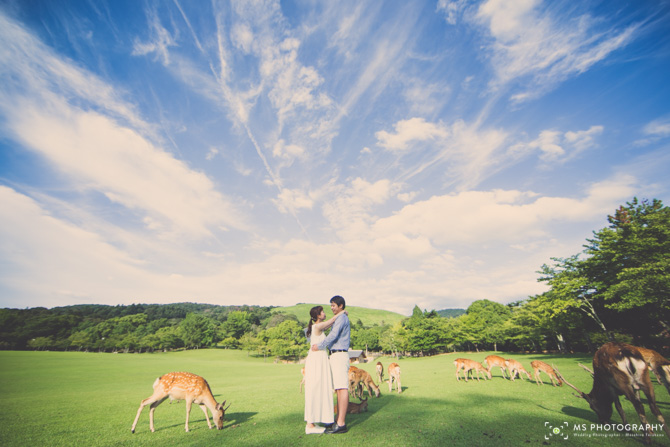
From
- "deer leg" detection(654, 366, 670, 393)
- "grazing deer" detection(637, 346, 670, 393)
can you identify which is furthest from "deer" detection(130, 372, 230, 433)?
"deer leg" detection(654, 366, 670, 393)

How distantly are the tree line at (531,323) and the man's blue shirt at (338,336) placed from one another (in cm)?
2393

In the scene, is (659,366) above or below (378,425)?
above

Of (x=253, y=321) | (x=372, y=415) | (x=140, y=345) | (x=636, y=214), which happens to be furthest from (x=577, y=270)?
(x=253, y=321)

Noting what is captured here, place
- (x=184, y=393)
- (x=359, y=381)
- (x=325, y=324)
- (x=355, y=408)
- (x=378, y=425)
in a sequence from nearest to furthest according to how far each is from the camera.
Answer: (x=325, y=324), (x=378, y=425), (x=184, y=393), (x=355, y=408), (x=359, y=381)

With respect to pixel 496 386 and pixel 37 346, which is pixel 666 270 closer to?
pixel 496 386

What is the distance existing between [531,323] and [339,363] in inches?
1825

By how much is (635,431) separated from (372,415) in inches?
223

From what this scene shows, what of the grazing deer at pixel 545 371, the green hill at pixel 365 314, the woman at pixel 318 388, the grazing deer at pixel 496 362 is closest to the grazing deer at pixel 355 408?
the woman at pixel 318 388

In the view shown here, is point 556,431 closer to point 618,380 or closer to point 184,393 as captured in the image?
point 618,380

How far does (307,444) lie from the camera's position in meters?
5.11

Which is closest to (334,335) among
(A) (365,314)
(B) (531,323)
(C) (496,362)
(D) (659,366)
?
(D) (659,366)

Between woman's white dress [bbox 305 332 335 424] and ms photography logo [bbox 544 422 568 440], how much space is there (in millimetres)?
4568

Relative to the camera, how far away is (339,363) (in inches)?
225

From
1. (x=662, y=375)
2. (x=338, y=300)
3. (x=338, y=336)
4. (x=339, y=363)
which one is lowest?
(x=662, y=375)
